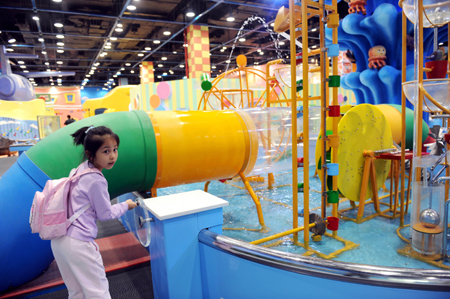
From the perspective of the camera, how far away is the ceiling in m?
8.72

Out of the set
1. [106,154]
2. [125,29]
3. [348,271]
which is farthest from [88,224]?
[125,29]

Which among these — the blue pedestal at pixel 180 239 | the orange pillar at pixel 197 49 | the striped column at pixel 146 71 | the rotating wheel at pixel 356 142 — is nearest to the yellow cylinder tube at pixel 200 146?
the rotating wheel at pixel 356 142

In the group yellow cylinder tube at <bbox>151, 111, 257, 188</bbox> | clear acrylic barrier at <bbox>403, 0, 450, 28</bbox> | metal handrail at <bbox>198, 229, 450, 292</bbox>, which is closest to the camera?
metal handrail at <bbox>198, 229, 450, 292</bbox>

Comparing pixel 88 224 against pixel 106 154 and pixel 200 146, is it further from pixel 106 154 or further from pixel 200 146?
pixel 200 146

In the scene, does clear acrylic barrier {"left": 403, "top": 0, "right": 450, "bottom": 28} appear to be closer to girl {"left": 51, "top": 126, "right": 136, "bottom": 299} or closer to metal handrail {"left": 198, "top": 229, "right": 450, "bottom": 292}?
metal handrail {"left": 198, "top": 229, "right": 450, "bottom": 292}

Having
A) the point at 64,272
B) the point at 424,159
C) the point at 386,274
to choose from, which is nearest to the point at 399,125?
the point at 424,159

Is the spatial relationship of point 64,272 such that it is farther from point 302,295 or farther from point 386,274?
point 386,274

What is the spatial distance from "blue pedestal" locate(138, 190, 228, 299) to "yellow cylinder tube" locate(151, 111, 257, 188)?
102 centimetres

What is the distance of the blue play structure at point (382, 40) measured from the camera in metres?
5.35

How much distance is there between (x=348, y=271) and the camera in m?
1.14

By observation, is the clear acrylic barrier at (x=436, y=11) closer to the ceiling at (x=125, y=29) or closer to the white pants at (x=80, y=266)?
the white pants at (x=80, y=266)

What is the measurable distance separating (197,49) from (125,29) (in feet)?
9.31

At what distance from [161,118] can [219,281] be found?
162 centimetres

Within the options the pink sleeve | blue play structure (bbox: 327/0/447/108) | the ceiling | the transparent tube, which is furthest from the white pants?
the ceiling
